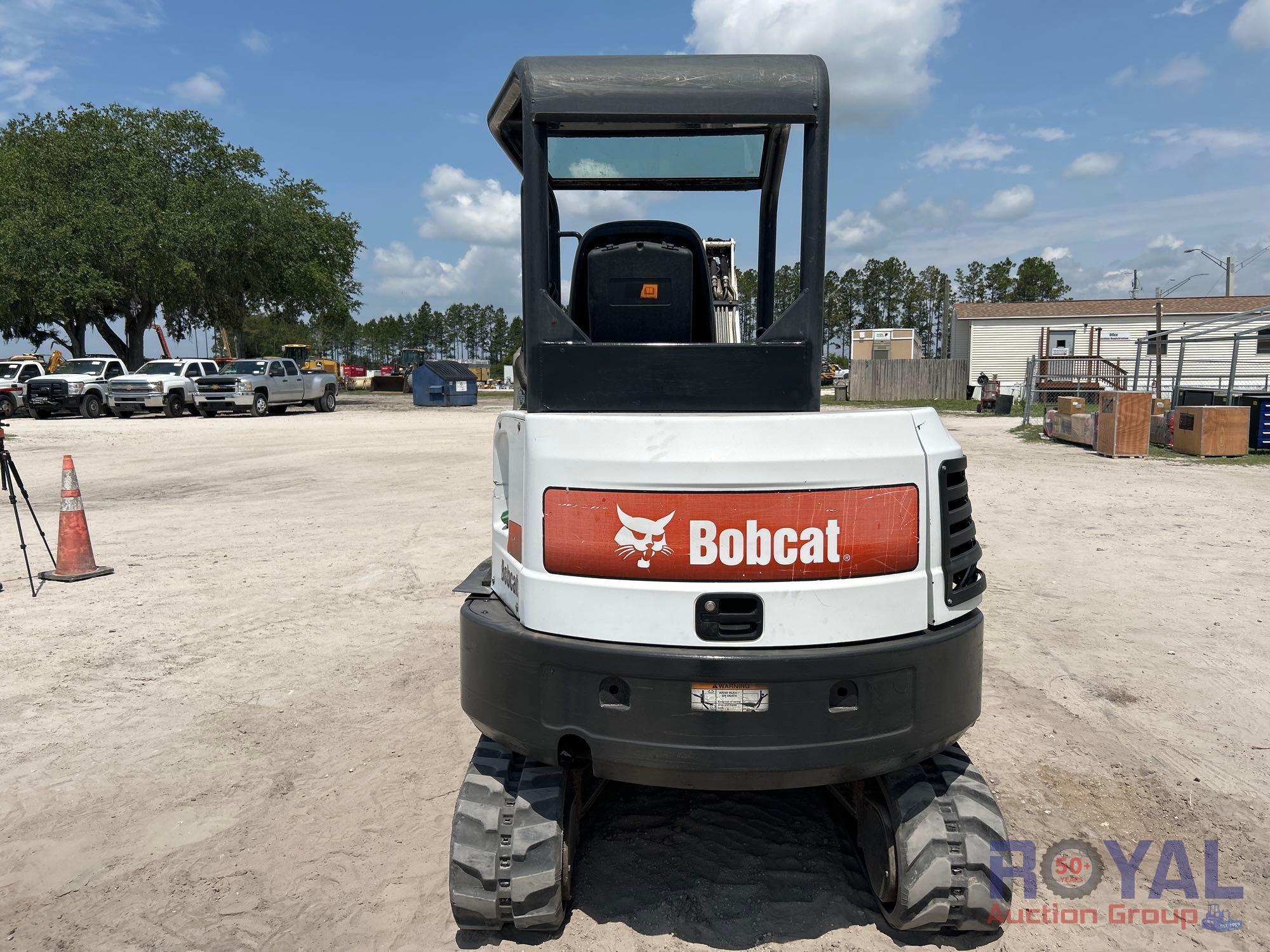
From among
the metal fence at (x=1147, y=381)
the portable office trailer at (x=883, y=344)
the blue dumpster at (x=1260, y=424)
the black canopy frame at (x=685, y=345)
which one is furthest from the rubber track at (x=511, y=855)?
the portable office trailer at (x=883, y=344)

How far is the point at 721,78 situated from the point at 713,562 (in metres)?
1.59

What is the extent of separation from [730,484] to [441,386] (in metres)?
39.3

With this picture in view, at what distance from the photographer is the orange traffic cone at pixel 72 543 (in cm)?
739

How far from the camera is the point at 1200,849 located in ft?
11.3

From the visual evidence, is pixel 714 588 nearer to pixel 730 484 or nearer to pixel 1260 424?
pixel 730 484

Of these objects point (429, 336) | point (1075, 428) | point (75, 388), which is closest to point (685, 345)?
point (1075, 428)

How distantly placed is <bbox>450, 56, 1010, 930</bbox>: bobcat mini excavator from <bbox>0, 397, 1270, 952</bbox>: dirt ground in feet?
1.42

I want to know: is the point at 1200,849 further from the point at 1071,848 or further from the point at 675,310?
the point at 675,310

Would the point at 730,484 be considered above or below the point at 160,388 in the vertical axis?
above

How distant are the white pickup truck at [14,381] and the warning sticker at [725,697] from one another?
3283cm

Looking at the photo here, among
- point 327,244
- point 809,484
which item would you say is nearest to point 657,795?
point 809,484

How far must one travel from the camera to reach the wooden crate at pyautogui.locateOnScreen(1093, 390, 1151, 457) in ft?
53.6

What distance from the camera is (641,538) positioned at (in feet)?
8.52

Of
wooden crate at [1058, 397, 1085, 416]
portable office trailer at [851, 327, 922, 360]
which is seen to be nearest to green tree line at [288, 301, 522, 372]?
portable office trailer at [851, 327, 922, 360]
